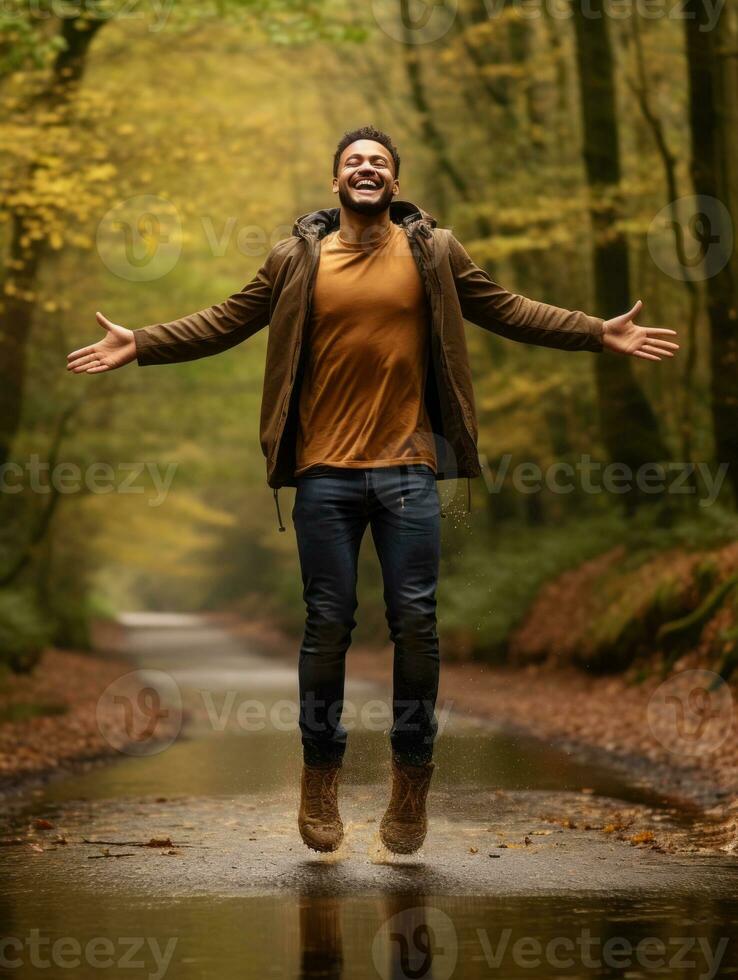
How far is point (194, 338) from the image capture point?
5.68 metres

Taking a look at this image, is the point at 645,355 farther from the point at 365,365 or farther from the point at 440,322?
the point at 365,365

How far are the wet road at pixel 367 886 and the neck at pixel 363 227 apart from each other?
90.6 inches

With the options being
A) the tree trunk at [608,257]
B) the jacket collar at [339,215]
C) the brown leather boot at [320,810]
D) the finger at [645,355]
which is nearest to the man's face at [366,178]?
the jacket collar at [339,215]

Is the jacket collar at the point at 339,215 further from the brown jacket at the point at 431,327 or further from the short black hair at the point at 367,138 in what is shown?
the short black hair at the point at 367,138

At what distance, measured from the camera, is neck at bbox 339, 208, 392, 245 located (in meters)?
5.60

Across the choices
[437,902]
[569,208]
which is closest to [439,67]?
[569,208]

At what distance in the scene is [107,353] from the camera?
218 inches

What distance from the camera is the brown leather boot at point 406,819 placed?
5320 millimetres

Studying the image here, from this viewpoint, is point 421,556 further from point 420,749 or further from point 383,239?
point 383,239

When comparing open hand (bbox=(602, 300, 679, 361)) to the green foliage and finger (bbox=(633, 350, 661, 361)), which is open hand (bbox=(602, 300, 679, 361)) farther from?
the green foliage

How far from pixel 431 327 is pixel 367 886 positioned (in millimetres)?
2064

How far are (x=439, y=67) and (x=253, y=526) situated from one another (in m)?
27.3

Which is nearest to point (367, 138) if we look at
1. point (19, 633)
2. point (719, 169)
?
point (719, 169)

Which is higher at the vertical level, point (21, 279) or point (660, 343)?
point (21, 279)
